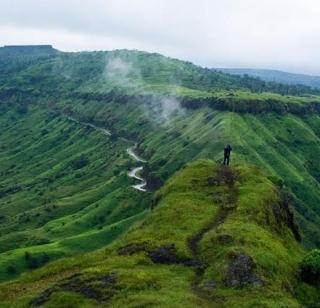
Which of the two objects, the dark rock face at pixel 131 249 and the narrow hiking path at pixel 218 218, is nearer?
the narrow hiking path at pixel 218 218

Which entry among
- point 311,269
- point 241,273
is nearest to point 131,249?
point 241,273

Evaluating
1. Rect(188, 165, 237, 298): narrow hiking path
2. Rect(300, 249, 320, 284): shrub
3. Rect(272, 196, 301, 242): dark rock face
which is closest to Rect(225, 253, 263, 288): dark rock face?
Rect(188, 165, 237, 298): narrow hiking path

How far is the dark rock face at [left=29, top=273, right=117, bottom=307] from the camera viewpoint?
83369 mm

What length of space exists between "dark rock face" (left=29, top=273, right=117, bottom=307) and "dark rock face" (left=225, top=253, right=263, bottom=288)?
58.1 feet

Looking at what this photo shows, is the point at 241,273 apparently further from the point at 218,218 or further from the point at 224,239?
the point at 218,218

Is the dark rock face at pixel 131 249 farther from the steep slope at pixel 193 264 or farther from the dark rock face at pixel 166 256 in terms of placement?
the dark rock face at pixel 166 256

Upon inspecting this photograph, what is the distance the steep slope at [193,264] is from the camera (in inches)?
3226

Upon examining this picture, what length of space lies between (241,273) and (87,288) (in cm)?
2345

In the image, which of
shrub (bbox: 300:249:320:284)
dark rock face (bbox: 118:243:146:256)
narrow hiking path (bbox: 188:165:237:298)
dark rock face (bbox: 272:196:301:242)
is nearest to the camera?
narrow hiking path (bbox: 188:165:237:298)

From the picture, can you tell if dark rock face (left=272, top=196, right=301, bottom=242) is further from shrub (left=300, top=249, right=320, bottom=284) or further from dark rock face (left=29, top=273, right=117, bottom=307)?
dark rock face (left=29, top=273, right=117, bottom=307)

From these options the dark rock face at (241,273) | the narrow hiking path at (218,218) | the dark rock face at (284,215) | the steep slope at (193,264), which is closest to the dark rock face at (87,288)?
the steep slope at (193,264)

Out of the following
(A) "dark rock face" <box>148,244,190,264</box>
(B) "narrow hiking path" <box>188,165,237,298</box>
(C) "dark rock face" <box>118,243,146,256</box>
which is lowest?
(C) "dark rock face" <box>118,243,146,256</box>

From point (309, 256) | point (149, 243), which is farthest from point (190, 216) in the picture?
point (309, 256)

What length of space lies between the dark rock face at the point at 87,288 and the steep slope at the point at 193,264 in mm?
152
